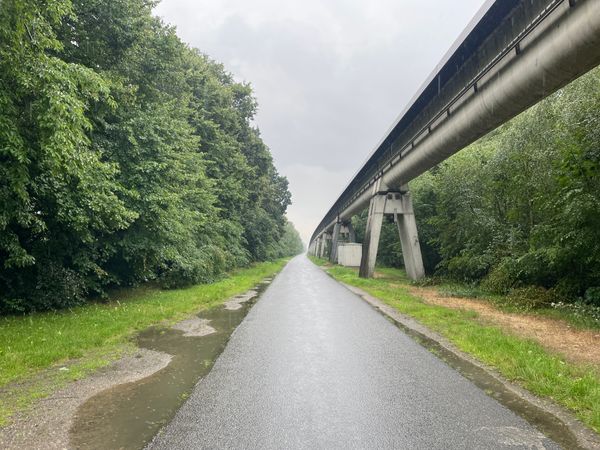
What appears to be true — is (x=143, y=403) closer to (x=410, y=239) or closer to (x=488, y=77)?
(x=488, y=77)

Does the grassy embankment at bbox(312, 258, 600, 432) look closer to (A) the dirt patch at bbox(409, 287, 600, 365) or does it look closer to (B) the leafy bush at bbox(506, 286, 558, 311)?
(A) the dirt patch at bbox(409, 287, 600, 365)

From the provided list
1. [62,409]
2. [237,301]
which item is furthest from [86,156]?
[237,301]

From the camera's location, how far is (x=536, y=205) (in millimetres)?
14242

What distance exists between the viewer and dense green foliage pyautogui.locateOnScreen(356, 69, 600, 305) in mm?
11008

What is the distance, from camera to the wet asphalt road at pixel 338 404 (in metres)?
3.71

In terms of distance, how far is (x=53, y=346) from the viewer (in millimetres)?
7098

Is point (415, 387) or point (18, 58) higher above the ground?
point (18, 58)

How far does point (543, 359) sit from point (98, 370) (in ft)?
22.6

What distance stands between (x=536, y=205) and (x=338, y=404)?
12.8 m

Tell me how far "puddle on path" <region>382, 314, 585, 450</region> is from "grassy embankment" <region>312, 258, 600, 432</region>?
0.31 m

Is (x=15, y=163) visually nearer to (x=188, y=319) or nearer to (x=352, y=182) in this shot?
(x=188, y=319)

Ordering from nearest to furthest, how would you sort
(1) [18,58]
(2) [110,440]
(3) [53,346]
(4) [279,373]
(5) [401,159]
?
1. (2) [110,440]
2. (4) [279,373]
3. (3) [53,346]
4. (1) [18,58]
5. (5) [401,159]

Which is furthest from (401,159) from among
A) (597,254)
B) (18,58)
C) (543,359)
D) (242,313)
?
(18,58)

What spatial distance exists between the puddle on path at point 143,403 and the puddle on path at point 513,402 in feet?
12.3
